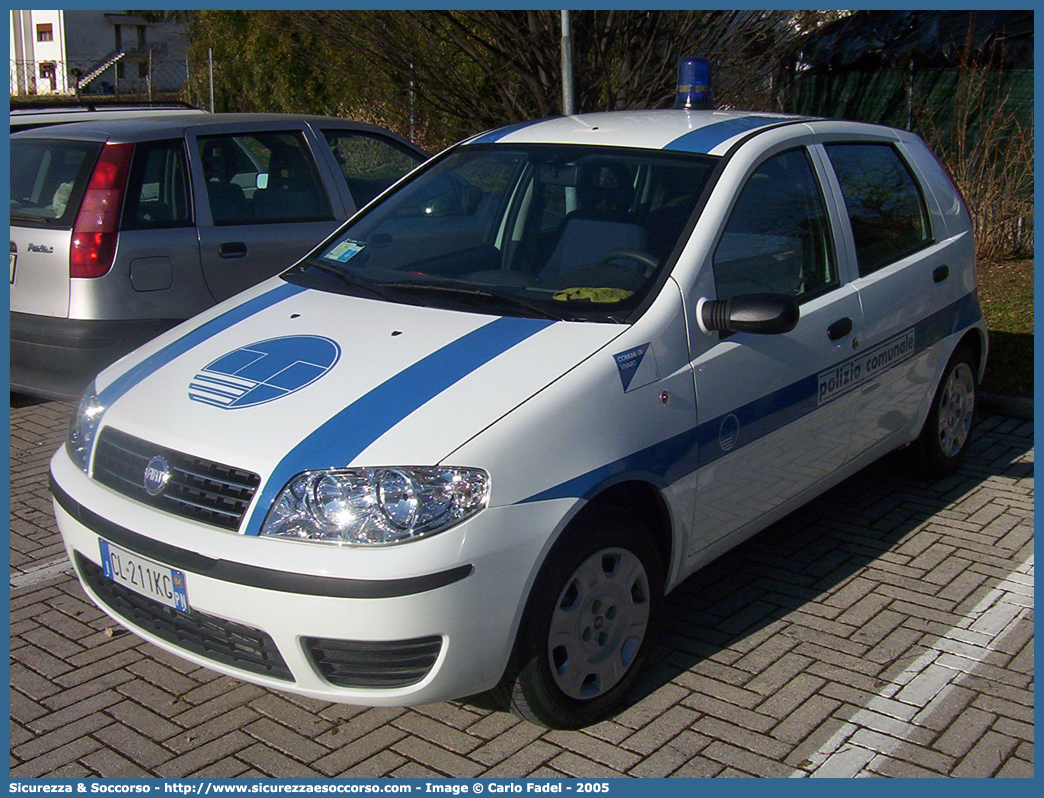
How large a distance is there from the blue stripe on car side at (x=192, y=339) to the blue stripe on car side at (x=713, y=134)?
1.53 metres

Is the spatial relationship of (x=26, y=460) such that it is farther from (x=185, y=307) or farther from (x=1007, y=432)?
(x=1007, y=432)

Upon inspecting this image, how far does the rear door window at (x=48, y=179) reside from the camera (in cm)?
604

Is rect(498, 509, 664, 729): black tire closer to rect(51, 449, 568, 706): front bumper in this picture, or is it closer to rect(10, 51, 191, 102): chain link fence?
rect(51, 449, 568, 706): front bumper

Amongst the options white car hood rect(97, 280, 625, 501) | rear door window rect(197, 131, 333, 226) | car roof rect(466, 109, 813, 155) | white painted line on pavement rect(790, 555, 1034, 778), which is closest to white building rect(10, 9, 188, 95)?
rear door window rect(197, 131, 333, 226)

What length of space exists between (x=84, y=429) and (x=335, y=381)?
3.11 ft

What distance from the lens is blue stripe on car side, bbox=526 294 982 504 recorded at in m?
3.26

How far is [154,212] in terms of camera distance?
6184 millimetres

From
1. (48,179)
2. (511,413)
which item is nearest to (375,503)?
(511,413)

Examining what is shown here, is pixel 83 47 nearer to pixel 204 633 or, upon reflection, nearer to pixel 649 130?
pixel 649 130

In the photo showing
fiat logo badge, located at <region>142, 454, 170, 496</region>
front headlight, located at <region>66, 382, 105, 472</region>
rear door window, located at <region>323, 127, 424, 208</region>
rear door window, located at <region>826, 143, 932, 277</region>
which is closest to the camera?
fiat logo badge, located at <region>142, 454, 170, 496</region>

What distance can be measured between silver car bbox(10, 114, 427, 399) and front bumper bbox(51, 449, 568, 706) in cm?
301

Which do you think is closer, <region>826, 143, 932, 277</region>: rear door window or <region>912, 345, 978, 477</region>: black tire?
<region>826, 143, 932, 277</region>: rear door window

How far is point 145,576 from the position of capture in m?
3.27

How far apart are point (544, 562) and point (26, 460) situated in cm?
387
